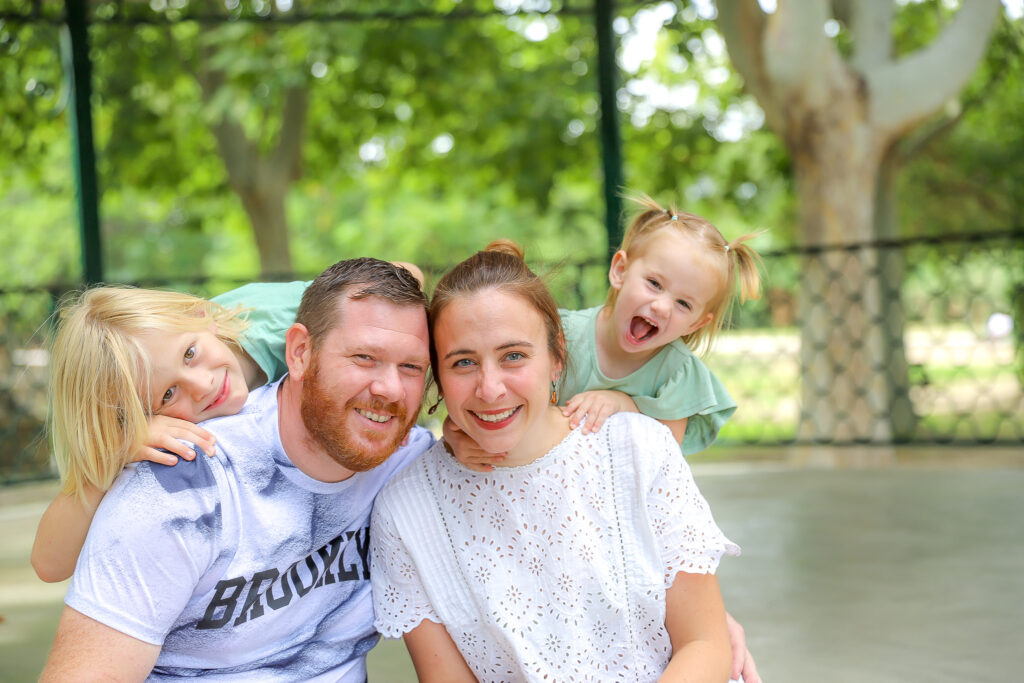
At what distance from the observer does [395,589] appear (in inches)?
76.3

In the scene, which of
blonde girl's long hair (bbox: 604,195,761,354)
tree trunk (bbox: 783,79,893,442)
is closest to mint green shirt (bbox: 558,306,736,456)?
blonde girl's long hair (bbox: 604,195,761,354)

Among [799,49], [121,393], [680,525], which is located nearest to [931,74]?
[799,49]

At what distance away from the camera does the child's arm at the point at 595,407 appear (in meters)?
1.99

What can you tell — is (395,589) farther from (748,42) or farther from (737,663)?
(748,42)

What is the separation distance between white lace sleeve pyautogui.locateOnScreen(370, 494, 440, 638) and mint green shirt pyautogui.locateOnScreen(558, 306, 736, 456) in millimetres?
526

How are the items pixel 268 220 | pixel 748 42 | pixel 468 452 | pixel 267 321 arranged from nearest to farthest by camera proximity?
1. pixel 468 452
2. pixel 267 321
3. pixel 748 42
4. pixel 268 220

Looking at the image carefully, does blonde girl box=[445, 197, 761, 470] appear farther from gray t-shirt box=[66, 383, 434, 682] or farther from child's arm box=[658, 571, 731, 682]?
gray t-shirt box=[66, 383, 434, 682]

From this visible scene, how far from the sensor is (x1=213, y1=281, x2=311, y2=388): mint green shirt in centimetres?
212

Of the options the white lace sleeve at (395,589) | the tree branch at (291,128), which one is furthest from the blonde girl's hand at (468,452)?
the tree branch at (291,128)

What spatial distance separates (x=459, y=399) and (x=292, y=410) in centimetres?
35

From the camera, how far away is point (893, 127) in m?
5.96

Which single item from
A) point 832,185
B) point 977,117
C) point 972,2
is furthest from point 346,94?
point 977,117

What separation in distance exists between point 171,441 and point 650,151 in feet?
25.9

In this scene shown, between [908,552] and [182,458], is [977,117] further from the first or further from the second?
[182,458]
